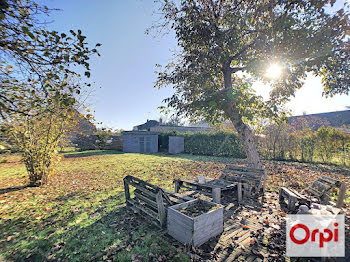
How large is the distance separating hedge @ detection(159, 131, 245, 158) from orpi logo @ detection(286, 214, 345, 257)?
13.8 metres

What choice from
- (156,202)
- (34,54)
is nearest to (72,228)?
(156,202)

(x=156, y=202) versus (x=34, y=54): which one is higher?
(x=34, y=54)

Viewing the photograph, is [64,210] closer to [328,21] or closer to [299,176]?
[328,21]

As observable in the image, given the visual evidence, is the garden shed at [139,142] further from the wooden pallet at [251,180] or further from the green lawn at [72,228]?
the wooden pallet at [251,180]

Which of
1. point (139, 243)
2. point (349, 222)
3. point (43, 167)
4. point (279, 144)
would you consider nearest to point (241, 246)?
point (139, 243)

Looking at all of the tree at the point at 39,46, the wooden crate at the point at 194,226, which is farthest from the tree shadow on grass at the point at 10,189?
the wooden crate at the point at 194,226

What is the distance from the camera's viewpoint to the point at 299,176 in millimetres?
8656

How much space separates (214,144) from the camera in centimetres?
1836

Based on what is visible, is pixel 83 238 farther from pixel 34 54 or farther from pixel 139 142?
pixel 139 142

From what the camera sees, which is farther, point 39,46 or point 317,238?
point 39,46

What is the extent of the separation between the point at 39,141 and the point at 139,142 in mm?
14908

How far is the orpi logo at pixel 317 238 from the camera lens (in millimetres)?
2766

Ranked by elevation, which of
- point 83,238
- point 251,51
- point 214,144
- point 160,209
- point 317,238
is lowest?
point 83,238

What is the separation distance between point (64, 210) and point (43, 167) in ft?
11.4
